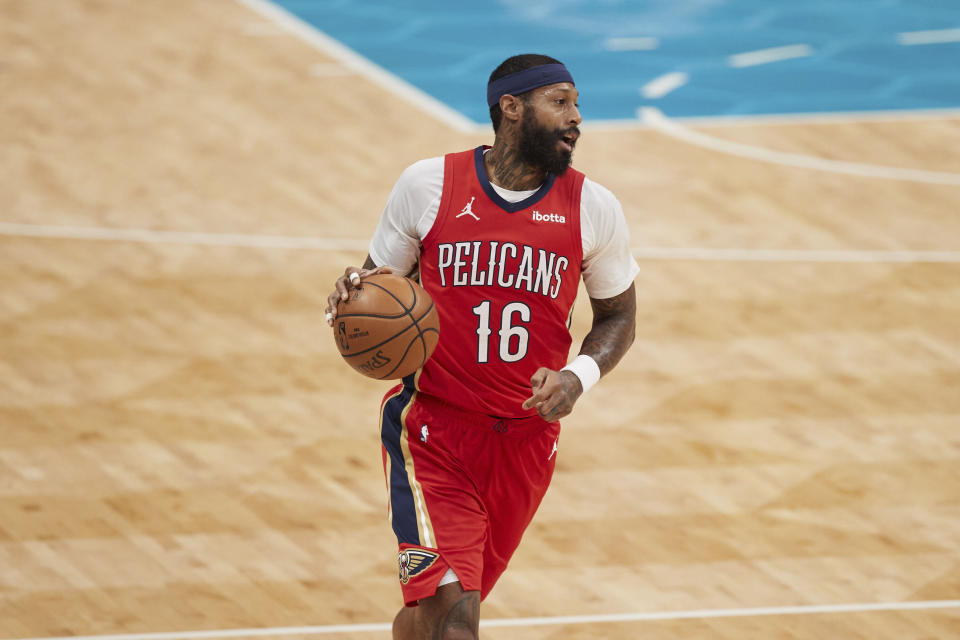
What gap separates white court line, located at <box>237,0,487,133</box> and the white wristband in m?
7.70

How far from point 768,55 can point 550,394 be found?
11.2m

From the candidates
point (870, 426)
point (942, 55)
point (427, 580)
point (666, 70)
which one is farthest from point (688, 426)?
point (942, 55)

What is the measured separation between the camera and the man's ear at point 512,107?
186 inches

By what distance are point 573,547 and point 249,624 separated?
170cm

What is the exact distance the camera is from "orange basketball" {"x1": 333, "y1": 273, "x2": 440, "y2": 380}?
457 cm

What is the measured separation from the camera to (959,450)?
7742mm

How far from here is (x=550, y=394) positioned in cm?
448

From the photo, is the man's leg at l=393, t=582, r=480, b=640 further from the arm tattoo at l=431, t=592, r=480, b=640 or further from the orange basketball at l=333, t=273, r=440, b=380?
the orange basketball at l=333, t=273, r=440, b=380

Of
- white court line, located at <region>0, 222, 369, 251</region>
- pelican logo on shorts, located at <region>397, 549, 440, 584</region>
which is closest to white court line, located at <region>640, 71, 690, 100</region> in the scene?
white court line, located at <region>0, 222, 369, 251</region>

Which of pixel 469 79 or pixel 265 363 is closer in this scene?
pixel 265 363

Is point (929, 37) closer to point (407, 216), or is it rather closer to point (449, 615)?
point (407, 216)

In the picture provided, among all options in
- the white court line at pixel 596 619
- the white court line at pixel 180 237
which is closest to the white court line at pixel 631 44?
the white court line at pixel 180 237

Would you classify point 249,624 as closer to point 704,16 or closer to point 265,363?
point 265,363

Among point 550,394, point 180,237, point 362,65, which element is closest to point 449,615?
point 550,394
